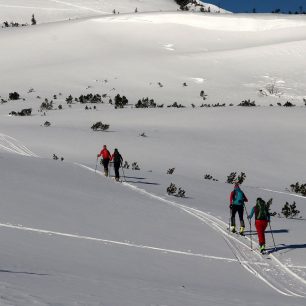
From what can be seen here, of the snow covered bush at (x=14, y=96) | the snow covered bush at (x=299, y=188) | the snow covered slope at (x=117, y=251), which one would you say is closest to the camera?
the snow covered slope at (x=117, y=251)

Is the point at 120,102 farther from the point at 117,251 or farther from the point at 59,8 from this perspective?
the point at 59,8

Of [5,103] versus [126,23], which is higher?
[126,23]

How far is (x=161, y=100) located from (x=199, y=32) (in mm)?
22228

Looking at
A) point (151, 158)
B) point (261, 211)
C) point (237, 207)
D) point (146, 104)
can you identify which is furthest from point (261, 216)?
point (146, 104)

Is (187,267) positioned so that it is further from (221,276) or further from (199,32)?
(199,32)

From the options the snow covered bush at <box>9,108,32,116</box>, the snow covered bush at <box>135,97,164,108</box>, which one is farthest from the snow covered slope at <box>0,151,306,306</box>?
the snow covered bush at <box>135,97,164,108</box>

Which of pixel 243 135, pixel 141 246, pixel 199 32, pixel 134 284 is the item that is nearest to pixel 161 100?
pixel 243 135

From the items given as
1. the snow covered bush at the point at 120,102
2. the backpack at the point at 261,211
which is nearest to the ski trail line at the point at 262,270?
the backpack at the point at 261,211

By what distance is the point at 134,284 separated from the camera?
25.9ft

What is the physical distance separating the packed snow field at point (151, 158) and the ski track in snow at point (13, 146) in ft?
0.20

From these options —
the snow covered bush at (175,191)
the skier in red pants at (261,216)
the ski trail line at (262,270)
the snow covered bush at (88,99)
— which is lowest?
the snow covered bush at (88,99)

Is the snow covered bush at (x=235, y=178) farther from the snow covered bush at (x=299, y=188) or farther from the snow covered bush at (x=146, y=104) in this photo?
the snow covered bush at (x=146, y=104)

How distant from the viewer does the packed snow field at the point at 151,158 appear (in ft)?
28.8

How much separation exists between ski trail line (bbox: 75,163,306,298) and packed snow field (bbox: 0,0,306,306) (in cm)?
5
